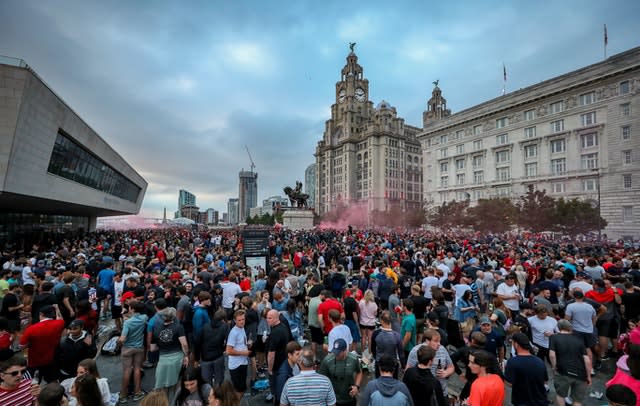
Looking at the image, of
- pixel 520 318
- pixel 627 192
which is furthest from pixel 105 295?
pixel 627 192

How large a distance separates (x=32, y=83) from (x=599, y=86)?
60197mm

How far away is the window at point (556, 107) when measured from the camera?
44.7 m

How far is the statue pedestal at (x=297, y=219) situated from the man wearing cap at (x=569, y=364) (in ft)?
144

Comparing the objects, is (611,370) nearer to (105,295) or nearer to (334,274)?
(334,274)

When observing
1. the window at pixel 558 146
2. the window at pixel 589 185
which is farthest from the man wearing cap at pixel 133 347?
the window at pixel 558 146

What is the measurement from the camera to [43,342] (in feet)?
15.6

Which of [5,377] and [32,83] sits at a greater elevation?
[32,83]

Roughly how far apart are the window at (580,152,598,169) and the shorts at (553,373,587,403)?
5064 centimetres

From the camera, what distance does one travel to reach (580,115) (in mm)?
42344

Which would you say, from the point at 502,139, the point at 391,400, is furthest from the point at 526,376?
the point at 502,139

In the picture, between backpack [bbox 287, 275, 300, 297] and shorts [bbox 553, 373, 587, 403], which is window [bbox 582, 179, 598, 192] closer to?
shorts [bbox 553, 373, 587, 403]

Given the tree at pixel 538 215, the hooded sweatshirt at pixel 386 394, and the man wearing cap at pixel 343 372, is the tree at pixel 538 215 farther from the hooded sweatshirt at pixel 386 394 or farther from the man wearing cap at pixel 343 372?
the hooded sweatshirt at pixel 386 394

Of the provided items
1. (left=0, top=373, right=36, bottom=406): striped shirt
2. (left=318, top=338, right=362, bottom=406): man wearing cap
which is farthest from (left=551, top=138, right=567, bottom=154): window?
(left=0, top=373, right=36, bottom=406): striped shirt

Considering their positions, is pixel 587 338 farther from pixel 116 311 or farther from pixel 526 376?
pixel 116 311
